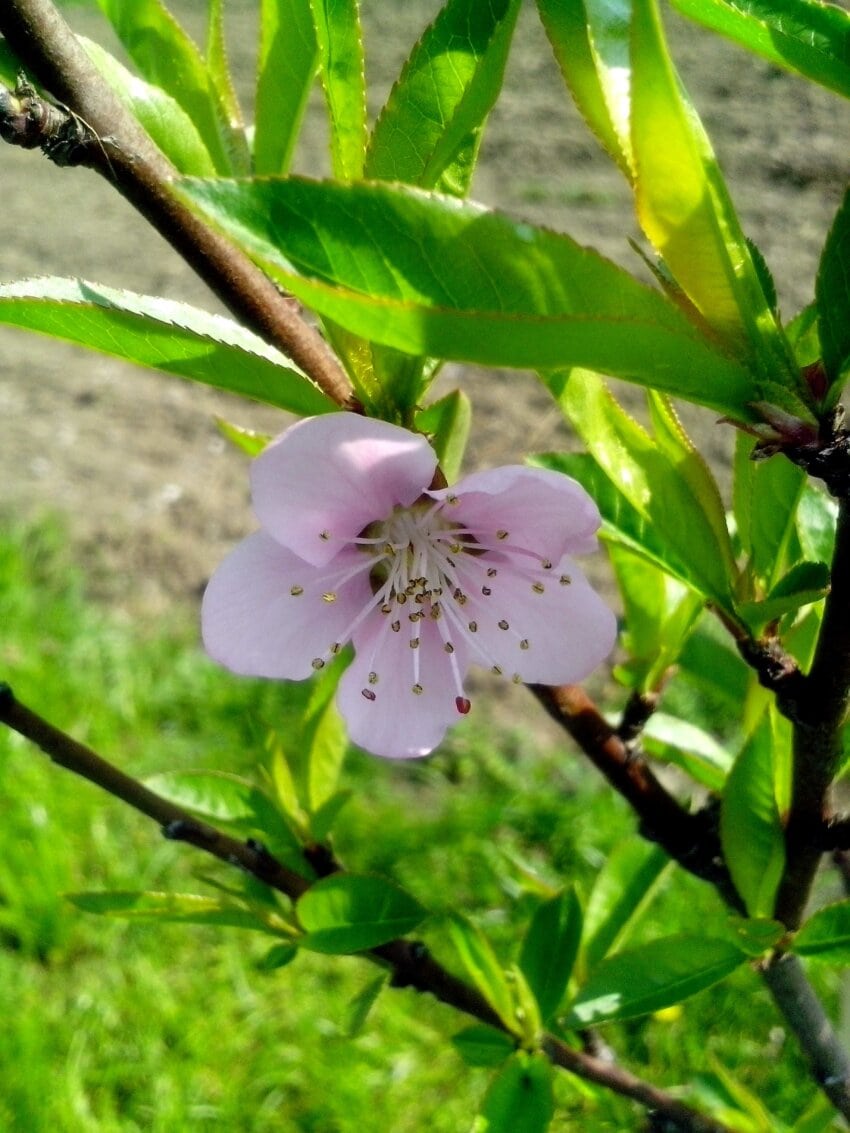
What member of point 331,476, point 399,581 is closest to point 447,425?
point 331,476

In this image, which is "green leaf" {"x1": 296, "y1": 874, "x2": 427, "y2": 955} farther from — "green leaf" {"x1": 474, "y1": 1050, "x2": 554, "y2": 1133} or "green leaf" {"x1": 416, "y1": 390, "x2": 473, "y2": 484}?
"green leaf" {"x1": 416, "y1": 390, "x2": 473, "y2": 484}

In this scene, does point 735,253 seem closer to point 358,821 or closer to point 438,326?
point 438,326

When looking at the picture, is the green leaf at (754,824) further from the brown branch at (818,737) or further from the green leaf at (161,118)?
the green leaf at (161,118)

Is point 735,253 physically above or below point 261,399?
above

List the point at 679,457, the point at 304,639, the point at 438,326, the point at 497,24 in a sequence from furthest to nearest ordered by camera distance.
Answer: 1. the point at 304,639
2. the point at 679,457
3. the point at 497,24
4. the point at 438,326

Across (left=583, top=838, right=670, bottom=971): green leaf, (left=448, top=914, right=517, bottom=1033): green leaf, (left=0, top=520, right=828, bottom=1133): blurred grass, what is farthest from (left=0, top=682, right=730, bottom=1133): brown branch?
(left=0, top=520, right=828, bottom=1133): blurred grass

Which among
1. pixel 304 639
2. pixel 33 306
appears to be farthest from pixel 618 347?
pixel 304 639

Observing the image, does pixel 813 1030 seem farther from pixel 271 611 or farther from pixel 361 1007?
pixel 271 611
